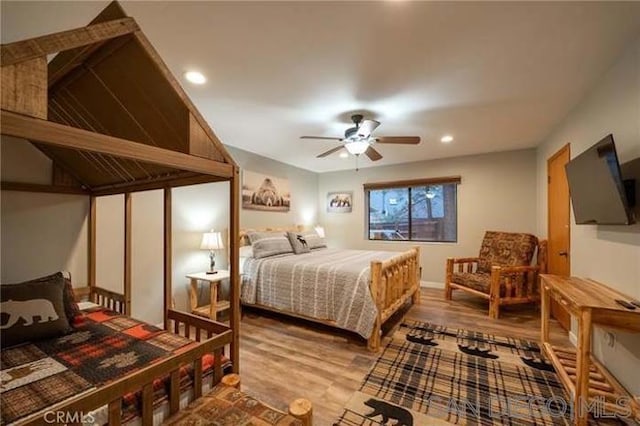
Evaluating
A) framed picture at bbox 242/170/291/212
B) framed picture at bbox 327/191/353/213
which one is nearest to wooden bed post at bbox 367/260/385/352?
framed picture at bbox 242/170/291/212

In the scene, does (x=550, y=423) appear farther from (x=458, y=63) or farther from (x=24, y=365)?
(x=24, y=365)

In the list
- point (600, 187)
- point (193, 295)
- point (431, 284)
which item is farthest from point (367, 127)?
point (431, 284)

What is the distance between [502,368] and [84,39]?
3.38 m

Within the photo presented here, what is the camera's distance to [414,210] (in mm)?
5348

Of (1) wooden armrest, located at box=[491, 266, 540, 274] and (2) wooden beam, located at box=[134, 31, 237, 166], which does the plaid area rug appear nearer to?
(1) wooden armrest, located at box=[491, 266, 540, 274]

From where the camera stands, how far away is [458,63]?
197 cm

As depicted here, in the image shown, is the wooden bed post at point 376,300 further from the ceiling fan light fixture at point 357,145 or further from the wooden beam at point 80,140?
the wooden beam at point 80,140

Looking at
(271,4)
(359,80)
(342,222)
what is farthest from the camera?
(342,222)

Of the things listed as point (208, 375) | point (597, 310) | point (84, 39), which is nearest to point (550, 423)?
point (597, 310)

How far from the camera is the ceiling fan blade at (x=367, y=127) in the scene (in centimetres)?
271

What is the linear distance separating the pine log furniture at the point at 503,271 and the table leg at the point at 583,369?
195 centimetres

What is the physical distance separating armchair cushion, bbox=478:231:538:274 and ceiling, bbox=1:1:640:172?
5.61 feet

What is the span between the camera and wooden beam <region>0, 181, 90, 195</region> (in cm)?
193

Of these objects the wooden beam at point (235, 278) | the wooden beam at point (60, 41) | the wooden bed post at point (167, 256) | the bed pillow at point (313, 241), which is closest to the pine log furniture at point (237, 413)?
the wooden beam at point (235, 278)
